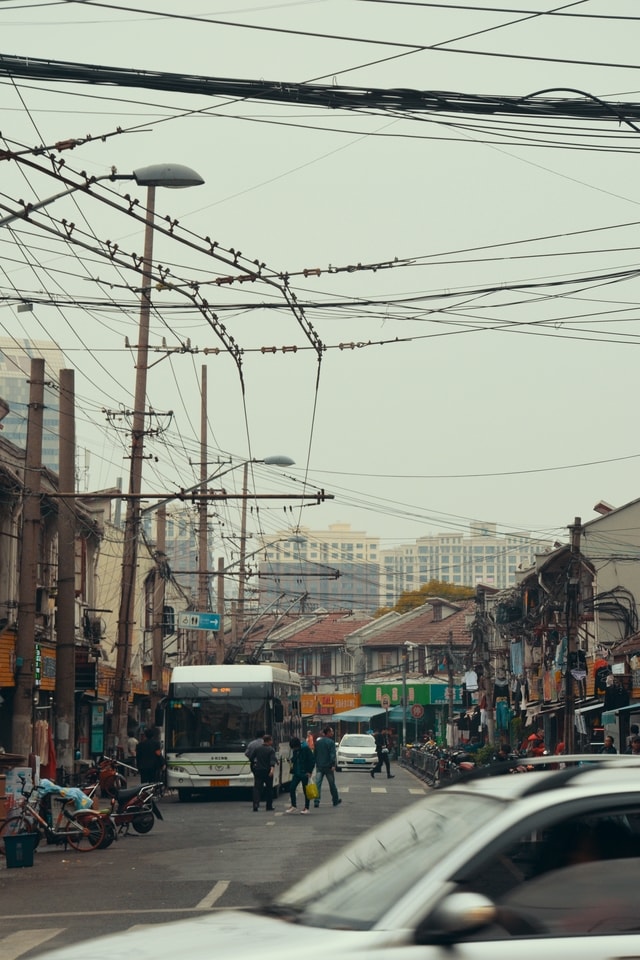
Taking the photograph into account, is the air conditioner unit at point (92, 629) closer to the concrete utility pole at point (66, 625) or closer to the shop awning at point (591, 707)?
the shop awning at point (591, 707)

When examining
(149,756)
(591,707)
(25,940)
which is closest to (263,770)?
(149,756)

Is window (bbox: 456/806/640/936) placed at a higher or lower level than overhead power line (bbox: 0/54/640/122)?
lower

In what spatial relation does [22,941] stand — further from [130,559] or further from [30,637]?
[130,559]

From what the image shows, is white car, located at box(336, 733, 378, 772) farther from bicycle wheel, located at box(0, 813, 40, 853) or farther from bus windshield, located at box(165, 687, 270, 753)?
bicycle wheel, located at box(0, 813, 40, 853)

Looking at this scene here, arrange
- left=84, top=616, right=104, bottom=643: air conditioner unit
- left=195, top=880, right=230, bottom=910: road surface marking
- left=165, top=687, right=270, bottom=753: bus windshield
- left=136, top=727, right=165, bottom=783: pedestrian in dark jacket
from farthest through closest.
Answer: left=84, top=616, right=104, bottom=643: air conditioner unit
left=165, top=687, right=270, bottom=753: bus windshield
left=136, top=727, right=165, bottom=783: pedestrian in dark jacket
left=195, top=880, right=230, bottom=910: road surface marking

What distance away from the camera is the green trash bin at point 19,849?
1880 cm

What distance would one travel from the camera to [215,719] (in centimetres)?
3531

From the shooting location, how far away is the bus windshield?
35.1 meters

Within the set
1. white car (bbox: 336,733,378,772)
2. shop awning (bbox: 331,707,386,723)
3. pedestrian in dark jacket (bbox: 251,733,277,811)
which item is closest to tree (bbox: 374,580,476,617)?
shop awning (bbox: 331,707,386,723)

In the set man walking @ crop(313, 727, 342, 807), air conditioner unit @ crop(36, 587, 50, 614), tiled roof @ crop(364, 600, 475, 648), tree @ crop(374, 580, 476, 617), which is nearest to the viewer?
man walking @ crop(313, 727, 342, 807)

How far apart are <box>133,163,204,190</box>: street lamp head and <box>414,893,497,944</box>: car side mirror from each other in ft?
39.0

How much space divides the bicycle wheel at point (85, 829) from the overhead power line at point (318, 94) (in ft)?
39.2

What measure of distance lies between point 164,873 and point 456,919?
13.5 metres

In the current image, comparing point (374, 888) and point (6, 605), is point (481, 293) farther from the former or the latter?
point (6, 605)
